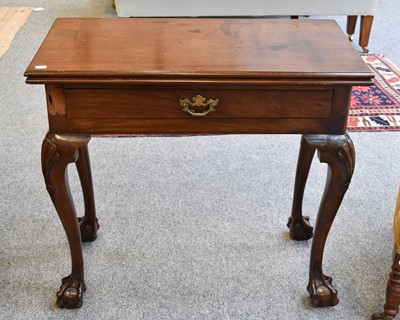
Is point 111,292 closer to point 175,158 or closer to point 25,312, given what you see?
point 25,312

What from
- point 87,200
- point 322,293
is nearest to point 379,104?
point 322,293

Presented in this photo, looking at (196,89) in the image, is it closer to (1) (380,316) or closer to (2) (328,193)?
(2) (328,193)

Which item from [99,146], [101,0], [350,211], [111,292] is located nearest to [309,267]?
[350,211]

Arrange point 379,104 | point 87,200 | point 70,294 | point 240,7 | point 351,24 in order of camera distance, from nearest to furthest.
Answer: point 70,294 → point 87,200 → point 379,104 → point 240,7 → point 351,24

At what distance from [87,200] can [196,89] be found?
24.2 inches

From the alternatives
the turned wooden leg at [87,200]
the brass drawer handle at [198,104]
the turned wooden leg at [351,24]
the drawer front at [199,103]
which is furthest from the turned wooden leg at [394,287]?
the turned wooden leg at [351,24]

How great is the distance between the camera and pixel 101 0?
12.9ft

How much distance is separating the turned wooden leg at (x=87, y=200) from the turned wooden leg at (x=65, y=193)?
22cm

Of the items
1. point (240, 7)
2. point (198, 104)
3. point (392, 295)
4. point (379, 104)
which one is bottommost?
point (379, 104)

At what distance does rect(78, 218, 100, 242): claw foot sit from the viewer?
173cm

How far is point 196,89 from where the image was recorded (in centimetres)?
125

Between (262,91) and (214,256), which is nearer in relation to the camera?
(262,91)

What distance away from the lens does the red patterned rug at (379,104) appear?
95.8 inches

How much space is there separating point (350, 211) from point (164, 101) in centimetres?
91
